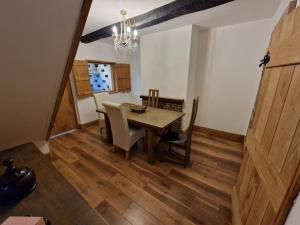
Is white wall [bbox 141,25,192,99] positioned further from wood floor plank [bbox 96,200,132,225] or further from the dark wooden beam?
wood floor plank [bbox 96,200,132,225]

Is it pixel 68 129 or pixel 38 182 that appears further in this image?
pixel 68 129

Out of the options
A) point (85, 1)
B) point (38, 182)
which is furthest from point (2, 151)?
point (85, 1)

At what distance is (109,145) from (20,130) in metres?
1.73

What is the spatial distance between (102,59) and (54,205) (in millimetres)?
4008

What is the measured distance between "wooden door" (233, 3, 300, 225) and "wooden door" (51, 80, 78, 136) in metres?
3.76

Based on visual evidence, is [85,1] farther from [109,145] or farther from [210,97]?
[210,97]

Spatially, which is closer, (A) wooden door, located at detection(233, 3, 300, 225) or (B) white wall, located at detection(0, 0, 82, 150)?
(B) white wall, located at detection(0, 0, 82, 150)

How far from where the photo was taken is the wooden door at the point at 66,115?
10.8 feet

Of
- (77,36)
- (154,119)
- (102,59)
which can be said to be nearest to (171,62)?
(154,119)

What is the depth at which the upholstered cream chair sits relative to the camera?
6.73ft

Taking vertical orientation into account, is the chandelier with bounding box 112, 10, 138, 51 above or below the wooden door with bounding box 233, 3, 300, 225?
above

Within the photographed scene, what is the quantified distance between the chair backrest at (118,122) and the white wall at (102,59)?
1477 millimetres

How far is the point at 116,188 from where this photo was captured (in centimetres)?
182

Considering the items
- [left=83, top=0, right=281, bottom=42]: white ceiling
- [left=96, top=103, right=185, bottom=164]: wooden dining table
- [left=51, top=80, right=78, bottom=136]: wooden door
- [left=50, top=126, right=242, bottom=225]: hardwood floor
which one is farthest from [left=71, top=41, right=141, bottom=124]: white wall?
[left=96, top=103, right=185, bottom=164]: wooden dining table
